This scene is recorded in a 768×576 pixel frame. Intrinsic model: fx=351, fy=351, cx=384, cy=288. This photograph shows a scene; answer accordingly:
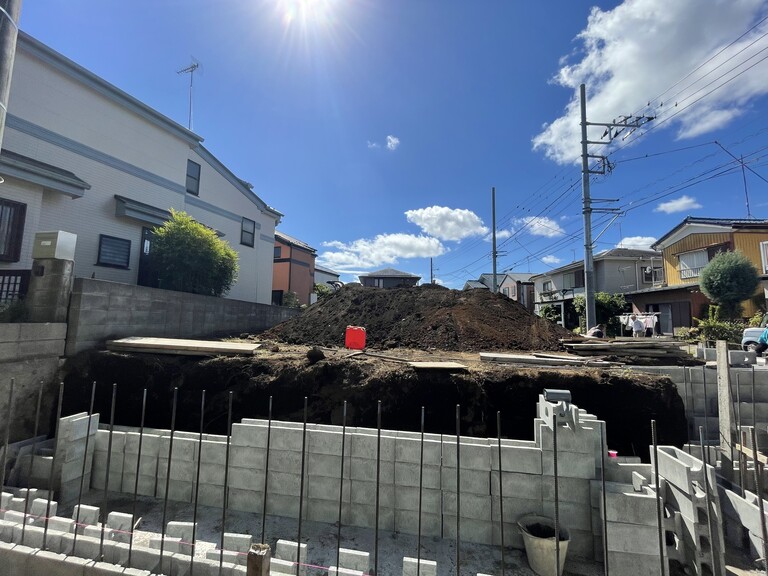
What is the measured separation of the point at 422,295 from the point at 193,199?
846 centimetres

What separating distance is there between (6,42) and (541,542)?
539 cm

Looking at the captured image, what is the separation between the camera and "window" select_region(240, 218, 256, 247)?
563 inches

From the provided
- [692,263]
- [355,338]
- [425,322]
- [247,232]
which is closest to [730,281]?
[692,263]

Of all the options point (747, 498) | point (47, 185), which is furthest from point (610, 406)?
point (47, 185)

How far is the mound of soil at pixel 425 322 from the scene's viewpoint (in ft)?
30.2

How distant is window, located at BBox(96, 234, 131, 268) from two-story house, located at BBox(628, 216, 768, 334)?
70.6 feet

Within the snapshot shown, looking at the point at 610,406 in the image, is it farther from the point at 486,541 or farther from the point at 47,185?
the point at 47,185

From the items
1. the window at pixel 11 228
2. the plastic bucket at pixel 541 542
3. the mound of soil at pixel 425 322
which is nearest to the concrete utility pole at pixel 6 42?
the plastic bucket at pixel 541 542

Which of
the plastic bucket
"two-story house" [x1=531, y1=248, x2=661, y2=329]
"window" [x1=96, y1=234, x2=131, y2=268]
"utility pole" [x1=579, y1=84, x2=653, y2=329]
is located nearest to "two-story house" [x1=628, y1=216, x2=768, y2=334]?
"two-story house" [x1=531, y1=248, x2=661, y2=329]

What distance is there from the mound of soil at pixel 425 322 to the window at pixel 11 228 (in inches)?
216

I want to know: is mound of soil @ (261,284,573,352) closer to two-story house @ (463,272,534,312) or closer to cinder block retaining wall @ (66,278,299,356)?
cinder block retaining wall @ (66,278,299,356)

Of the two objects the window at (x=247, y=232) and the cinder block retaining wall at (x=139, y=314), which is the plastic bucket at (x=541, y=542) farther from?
the window at (x=247, y=232)

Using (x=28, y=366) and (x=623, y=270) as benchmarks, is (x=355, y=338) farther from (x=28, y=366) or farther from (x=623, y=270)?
(x=623, y=270)

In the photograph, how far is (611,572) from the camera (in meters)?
2.91
